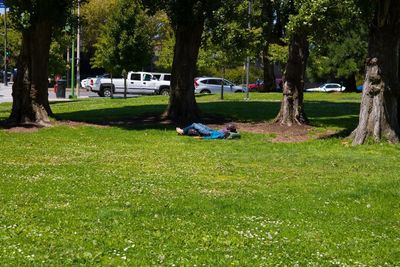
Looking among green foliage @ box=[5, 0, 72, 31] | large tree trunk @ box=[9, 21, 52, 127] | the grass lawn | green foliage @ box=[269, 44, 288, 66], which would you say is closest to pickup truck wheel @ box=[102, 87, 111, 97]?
green foliage @ box=[269, 44, 288, 66]

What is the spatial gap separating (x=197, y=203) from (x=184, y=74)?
11.1 meters

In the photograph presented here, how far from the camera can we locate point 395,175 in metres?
10.0

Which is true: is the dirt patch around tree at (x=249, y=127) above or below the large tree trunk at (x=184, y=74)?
below

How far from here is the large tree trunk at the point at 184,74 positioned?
18.2 metres

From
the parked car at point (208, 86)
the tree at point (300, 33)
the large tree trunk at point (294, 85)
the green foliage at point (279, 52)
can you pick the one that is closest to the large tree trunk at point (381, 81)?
the tree at point (300, 33)

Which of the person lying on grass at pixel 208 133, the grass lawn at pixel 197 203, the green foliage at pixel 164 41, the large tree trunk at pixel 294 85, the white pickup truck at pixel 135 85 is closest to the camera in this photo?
the grass lawn at pixel 197 203

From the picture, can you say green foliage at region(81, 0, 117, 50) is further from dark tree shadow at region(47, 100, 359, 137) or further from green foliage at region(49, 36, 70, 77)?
dark tree shadow at region(47, 100, 359, 137)

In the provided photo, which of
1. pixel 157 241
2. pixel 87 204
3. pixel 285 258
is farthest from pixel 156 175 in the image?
pixel 285 258

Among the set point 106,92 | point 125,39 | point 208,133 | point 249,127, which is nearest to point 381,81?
point 208,133

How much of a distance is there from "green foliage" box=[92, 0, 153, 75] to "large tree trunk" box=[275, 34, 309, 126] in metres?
19.6

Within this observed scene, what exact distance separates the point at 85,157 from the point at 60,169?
150 centimetres

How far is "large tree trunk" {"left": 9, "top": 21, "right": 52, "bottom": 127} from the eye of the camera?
1641cm

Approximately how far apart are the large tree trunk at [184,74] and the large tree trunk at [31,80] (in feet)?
12.8

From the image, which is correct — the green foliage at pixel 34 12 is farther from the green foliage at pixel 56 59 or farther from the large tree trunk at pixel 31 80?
the green foliage at pixel 56 59
